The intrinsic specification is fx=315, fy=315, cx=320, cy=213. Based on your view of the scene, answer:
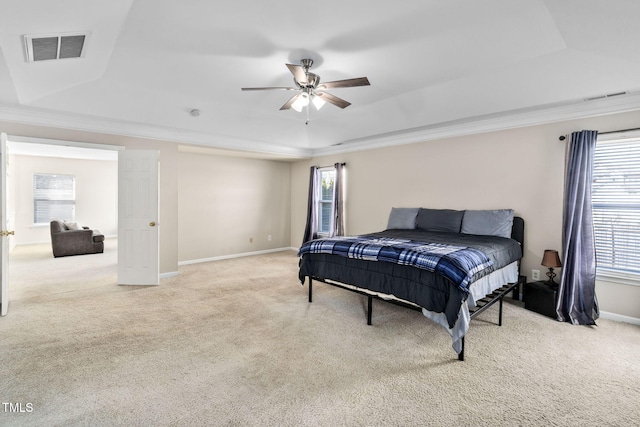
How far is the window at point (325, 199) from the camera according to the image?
22.7 ft

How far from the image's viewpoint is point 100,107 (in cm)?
418

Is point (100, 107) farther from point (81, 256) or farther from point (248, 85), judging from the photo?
point (81, 256)

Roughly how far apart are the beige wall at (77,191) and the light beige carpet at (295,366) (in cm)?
551

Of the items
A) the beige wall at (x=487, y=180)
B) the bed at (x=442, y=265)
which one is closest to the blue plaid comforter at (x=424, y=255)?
the bed at (x=442, y=265)

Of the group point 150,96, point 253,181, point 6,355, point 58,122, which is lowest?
point 6,355

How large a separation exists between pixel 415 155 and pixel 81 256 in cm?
719

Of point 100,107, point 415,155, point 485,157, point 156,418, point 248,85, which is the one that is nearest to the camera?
point 156,418

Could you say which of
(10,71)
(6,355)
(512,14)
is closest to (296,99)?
(512,14)

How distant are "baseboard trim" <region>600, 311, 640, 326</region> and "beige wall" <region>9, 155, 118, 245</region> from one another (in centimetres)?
1106

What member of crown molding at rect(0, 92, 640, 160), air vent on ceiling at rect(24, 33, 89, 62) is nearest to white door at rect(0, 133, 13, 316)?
crown molding at rect(0, 92, 640, 160)

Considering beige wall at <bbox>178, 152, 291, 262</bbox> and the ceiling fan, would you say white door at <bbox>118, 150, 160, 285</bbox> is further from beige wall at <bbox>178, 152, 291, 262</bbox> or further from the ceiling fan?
the ceiling fan

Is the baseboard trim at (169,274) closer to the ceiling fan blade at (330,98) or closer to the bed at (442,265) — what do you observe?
the bed at (442,265)

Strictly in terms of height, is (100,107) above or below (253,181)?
above

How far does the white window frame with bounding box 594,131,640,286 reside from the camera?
3414mm
